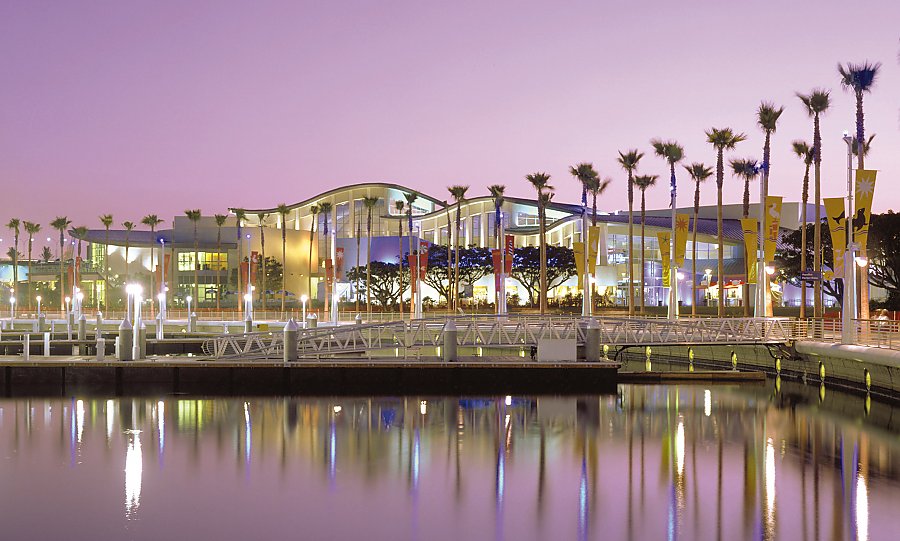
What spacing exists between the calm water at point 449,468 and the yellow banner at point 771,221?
13.7m

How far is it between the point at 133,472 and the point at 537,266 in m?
80.4

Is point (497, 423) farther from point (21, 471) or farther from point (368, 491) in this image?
point (21, 471)

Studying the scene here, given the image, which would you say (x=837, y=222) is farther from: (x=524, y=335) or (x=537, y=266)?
(x=537, y=266)

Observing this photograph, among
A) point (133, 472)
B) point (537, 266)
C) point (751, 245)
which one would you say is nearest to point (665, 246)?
point (751, 245)

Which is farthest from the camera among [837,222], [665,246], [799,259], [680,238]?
[799,259]

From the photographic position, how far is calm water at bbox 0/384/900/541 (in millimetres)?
19688

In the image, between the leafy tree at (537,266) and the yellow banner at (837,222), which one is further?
the leafy tree at (537,266)

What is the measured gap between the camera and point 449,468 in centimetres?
2523

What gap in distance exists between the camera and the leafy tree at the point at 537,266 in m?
104

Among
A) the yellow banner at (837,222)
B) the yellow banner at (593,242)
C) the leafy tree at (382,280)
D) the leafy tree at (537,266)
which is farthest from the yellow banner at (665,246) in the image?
the leafy tree at (382,280)

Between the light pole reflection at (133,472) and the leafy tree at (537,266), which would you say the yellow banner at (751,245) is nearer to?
the light pole reflection at (133,472)

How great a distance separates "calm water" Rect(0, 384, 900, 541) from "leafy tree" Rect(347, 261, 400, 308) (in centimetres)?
7395

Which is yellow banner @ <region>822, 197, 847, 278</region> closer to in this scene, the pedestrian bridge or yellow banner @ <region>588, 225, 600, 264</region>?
the pedestrian bridge

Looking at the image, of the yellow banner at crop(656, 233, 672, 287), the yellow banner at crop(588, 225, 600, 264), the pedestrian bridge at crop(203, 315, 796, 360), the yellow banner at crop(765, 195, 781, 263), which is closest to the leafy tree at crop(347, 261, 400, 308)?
the yellow banner at crop(656, 233, 672, 287)
